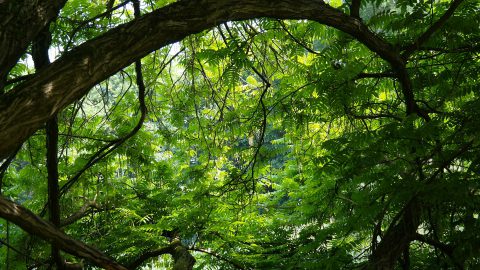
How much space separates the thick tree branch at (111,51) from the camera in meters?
1.58

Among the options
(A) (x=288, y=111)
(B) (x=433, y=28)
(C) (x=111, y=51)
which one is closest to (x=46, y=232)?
(C) (x=111, y=51)

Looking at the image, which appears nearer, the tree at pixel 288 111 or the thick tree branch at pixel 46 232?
the thick tree branch at pixel 46 232

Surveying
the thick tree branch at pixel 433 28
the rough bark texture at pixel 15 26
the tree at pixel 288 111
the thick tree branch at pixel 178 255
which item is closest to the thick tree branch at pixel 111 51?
the tree at pixel 288 111

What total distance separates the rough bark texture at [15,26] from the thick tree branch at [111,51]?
181mm

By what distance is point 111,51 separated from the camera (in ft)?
5.94

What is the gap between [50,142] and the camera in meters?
2.55

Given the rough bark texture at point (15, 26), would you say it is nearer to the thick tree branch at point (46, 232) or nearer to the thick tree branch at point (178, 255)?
the thick tree branch at point (46, 232)

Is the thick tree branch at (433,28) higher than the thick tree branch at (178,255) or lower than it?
higher

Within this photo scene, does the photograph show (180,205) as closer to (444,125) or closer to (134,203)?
(134,203)

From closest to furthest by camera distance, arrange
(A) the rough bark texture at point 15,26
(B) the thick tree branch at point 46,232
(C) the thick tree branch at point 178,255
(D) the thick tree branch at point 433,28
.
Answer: (B) the thick tree branch at point 46,232 → (A) the rough bark texture at point 15,26 → (D) the thick tree branch at point 433,28 → (C) the thick tree branch at point 178,255

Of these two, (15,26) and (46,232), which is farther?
(15,26)

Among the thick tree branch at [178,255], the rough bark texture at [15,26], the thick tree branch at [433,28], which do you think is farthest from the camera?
the thick tree branch at [178,255]

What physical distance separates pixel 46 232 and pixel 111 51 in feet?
2.31

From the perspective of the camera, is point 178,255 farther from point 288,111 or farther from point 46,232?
point 46,232
